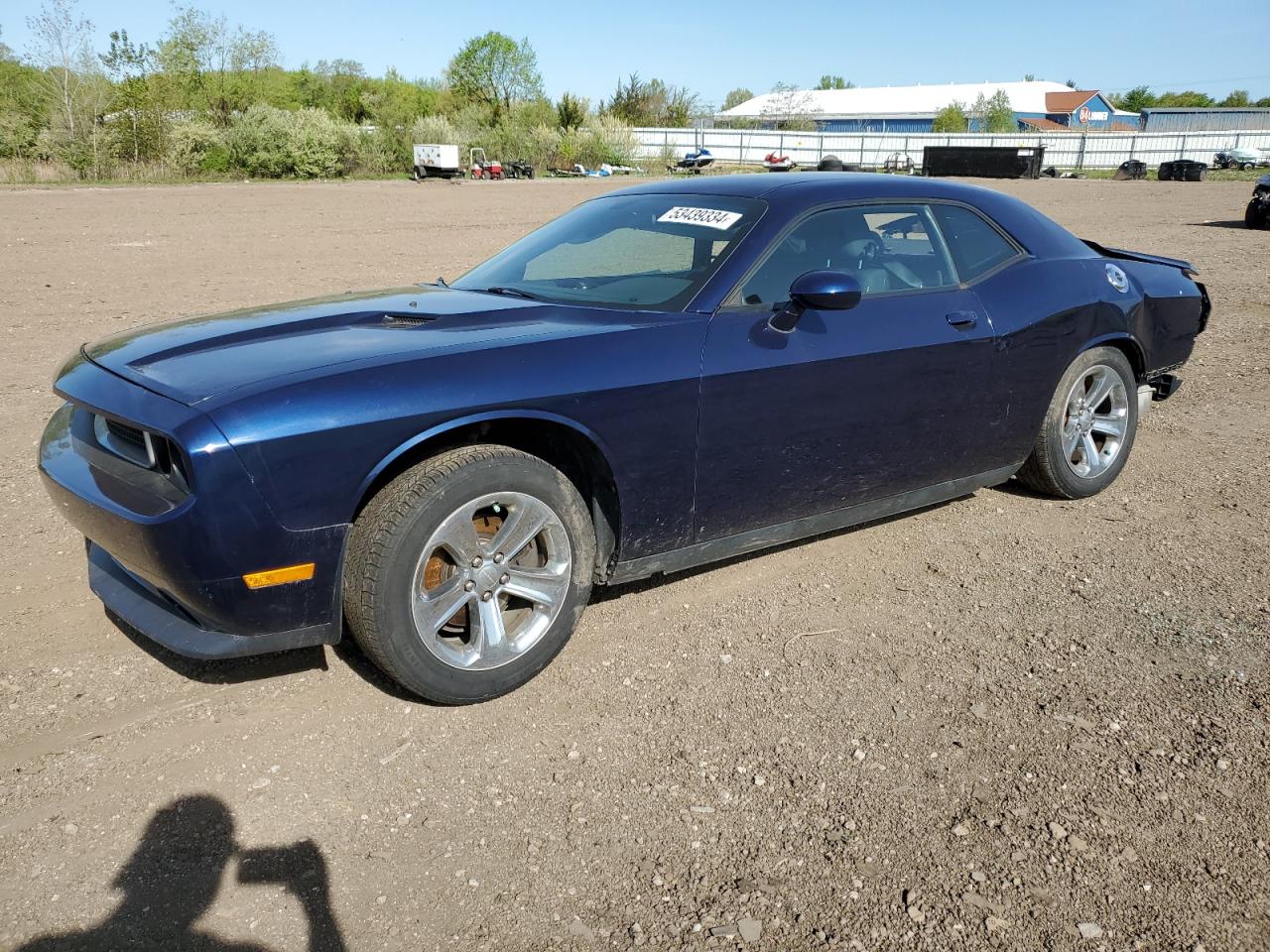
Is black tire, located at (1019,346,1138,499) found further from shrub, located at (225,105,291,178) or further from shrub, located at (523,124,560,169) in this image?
shrub, located at (523,124,560,169)

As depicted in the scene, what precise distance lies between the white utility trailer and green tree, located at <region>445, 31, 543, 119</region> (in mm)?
47495

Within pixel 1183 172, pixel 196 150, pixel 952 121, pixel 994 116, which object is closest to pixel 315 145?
pixel 196 150

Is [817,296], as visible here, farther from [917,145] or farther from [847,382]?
[917,145]

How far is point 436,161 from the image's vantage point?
4388 cm

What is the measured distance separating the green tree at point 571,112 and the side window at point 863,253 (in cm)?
5805

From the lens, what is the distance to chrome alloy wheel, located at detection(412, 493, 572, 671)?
3.03 metres

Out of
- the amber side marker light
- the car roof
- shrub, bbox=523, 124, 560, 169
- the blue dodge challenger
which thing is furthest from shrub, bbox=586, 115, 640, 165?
the amber side marker light

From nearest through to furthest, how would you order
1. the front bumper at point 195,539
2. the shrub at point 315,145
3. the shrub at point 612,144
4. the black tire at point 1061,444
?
the front bumper at point 195,539 < the black tire at point 1061,444 < the shrub at point 315,145 < the shrub at point 612,144

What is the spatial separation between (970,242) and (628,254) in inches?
62.3

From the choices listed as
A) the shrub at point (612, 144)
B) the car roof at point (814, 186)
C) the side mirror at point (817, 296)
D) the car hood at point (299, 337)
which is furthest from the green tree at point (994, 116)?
the car hood at point (299, 337)

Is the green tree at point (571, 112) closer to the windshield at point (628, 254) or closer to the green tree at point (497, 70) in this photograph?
the green tree at point (497, 70)

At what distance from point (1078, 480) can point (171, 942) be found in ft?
14.3

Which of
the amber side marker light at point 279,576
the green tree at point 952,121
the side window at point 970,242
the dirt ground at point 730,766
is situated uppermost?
the green tree at point 952,121

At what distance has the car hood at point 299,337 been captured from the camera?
2910 mm
